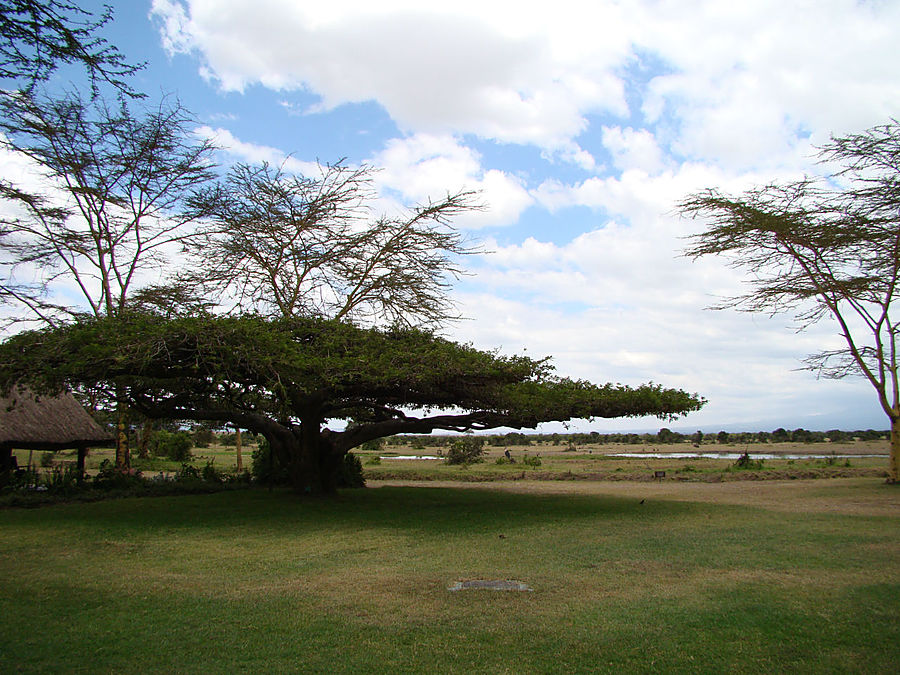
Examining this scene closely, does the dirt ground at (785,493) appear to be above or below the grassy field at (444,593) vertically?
below

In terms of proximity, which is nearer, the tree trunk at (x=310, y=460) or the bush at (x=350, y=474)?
the tree trunk at (x=310, y=460)

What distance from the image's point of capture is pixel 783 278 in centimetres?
2180

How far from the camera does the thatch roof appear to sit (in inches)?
701

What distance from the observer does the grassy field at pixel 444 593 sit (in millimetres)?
5062

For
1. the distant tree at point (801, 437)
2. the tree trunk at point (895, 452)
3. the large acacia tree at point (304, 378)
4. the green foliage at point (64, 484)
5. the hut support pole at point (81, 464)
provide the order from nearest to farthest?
1. the large acacia tree at point (304, 378)
2. the green foliage at point (64, 484)
3. the hut support pole at point (81, 464)
4. the tree trunk at point (895, 452)
5. the distant tree at point (801, 437)

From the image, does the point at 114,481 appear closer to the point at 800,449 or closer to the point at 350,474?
the point at 350,474

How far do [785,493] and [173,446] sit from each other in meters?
36.1

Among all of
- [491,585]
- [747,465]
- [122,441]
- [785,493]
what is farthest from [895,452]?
[122,441]

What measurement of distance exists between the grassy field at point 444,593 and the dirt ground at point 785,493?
186 centimetres

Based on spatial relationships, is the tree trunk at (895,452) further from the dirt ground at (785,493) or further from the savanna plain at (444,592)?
the savanna plain at (444,592)

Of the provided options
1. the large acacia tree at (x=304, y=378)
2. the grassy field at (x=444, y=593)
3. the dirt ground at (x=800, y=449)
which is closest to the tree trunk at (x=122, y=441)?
the large acacia tree at (x=304, y=378)

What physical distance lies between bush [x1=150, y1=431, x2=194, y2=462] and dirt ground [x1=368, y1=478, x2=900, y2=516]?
2326 centimetres

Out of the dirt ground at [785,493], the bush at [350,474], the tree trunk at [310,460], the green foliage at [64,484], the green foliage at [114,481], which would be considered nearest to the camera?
the dirt ground at [785,493]

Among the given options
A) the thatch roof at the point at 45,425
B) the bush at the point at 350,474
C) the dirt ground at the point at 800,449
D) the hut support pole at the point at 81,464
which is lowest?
the dirt ground at the point at 800,449
